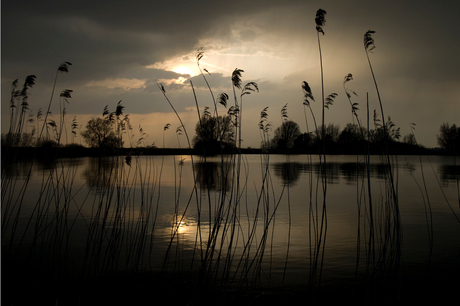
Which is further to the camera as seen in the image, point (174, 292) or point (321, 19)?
point (174, 292)

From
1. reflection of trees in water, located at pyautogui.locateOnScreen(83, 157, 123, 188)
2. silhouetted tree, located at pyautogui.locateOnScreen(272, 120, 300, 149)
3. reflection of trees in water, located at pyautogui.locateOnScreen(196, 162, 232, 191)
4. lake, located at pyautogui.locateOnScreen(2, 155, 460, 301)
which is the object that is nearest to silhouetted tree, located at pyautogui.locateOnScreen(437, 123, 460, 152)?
lake, located at pyautogui.locateOnScreen(2, 155, 460, 301)

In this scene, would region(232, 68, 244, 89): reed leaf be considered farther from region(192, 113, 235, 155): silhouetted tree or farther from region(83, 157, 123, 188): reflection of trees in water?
region(83, 157, 123, 188): reflection of trees in water

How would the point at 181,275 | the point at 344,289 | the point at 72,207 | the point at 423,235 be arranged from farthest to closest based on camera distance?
the point at 72,207
the point at 423,235
the point at 181,275
the point at 344,289

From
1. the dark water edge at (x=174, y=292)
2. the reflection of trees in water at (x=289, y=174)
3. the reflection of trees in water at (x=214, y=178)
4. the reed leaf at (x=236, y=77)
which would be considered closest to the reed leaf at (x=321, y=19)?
the reed leaf at (x=236, y=77)

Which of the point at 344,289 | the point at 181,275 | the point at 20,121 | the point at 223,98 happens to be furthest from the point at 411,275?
the point at 20,121

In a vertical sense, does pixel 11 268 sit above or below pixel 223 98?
below

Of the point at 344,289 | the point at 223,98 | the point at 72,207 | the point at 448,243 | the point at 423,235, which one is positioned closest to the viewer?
the point at 223,98

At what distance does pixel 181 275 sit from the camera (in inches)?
143

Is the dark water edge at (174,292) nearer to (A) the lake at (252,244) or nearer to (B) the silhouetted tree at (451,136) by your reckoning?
(A) the lake at (252,244)

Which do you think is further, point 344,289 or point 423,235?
point 423,235

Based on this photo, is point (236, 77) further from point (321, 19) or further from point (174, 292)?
point (174, 292)

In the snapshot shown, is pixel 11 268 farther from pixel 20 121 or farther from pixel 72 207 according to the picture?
pixel 72 207

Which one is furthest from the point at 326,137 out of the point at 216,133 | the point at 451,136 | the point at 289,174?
the point at 216,133

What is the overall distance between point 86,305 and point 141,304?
1.78 ft
